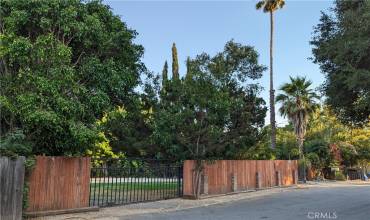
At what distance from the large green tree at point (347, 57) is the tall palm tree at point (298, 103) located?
20710 millimetres

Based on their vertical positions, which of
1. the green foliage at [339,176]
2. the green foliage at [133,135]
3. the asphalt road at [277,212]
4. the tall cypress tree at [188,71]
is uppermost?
the tall cypress tree at [188,71]

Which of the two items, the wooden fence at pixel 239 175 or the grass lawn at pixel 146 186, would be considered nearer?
the grass lawn at pixel 146 186

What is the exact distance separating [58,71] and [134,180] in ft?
23.7

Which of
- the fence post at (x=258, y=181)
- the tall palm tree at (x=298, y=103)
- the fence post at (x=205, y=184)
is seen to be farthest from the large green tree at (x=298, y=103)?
the fence post at (x=205, y=184)

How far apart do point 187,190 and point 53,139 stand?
832 centimetres

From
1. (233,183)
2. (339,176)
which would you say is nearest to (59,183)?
(233,183)

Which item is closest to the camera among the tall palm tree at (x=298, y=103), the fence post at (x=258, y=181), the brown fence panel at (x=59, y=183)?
the brown fence panel at (x=59, y=183)

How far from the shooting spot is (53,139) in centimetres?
1339

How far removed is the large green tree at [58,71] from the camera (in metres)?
11.9

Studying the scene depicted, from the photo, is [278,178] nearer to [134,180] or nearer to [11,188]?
[134,180]

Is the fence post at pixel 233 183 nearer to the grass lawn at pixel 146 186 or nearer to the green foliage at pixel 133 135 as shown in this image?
the grass lawn at pixel 146 186

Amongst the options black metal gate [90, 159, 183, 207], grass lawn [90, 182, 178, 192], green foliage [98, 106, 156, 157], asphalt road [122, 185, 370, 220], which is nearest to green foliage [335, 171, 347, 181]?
green foliage [98, 106, 156, 157]

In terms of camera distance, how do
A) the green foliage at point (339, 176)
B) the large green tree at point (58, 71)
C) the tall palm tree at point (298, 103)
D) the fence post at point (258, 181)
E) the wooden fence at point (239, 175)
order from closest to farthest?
the large green tree at point (58, 71) < the wooden fence at point (239, 175) < the fence post at point (258, 181) < the tall palm tree at point (298, 103) < the green foliage at point (339, 176)

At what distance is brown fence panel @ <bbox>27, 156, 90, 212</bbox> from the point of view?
12.9m
